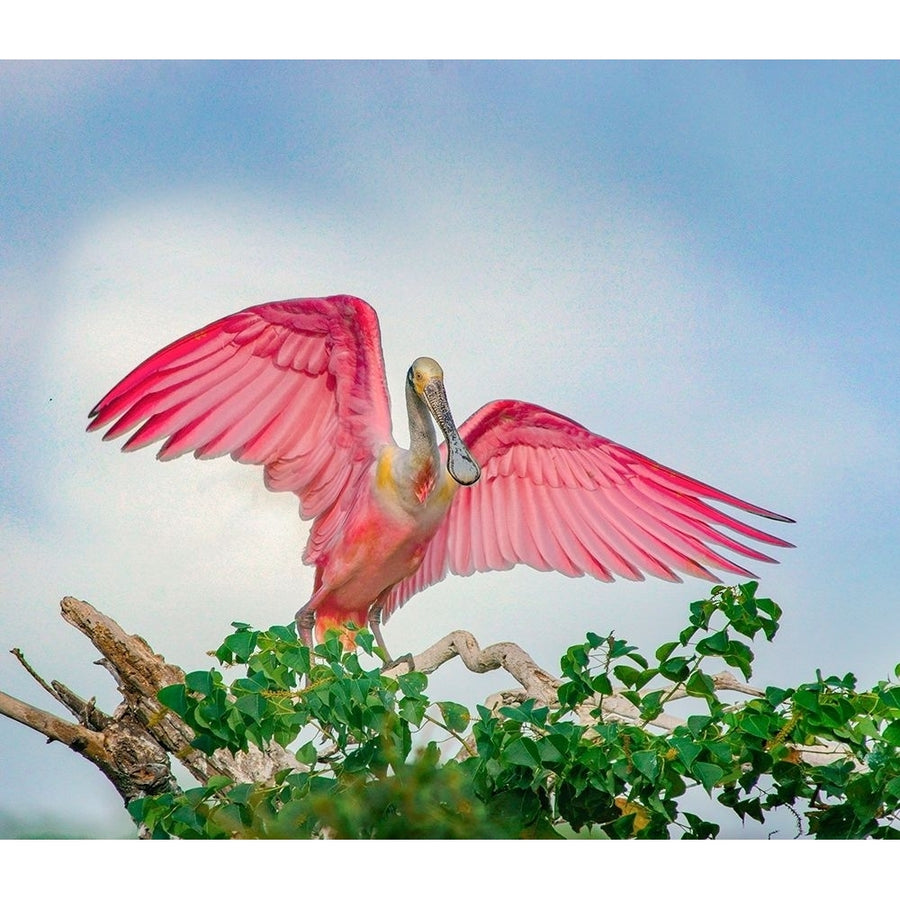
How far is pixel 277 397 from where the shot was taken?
98.7 inches

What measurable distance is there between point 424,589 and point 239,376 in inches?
18.9

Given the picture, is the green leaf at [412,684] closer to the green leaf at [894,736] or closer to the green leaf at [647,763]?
the green leaf at [647,763]

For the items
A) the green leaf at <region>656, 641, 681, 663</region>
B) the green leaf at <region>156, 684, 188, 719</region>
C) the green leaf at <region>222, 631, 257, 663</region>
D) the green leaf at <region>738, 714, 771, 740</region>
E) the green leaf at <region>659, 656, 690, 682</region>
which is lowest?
the green leaf at <region>156, 684, 188, 719</region>

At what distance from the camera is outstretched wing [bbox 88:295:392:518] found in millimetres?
2443

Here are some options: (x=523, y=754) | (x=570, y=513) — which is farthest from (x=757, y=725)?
(x=570, y=513)

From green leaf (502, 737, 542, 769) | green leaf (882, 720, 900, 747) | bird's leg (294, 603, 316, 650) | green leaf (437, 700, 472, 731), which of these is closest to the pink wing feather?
bird's leg (294, 603, 316, 650)

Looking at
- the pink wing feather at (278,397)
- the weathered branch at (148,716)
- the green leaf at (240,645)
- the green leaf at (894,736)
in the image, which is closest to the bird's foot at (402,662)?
the weathered branch at (148,716)

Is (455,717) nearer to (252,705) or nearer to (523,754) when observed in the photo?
(523,754)

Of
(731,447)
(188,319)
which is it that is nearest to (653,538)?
(731,447)

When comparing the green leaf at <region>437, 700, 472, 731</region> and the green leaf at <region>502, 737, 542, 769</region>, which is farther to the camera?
the green leaf at <region>437, 700, 472, 731</region>

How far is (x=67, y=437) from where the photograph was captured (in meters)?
2.43

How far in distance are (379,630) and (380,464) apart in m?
0.28

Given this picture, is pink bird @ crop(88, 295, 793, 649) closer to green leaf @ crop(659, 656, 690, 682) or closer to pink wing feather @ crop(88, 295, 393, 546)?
pink wing feather @ crop(88, 295, 393, 546)

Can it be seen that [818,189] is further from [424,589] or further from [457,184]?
[424,589]
